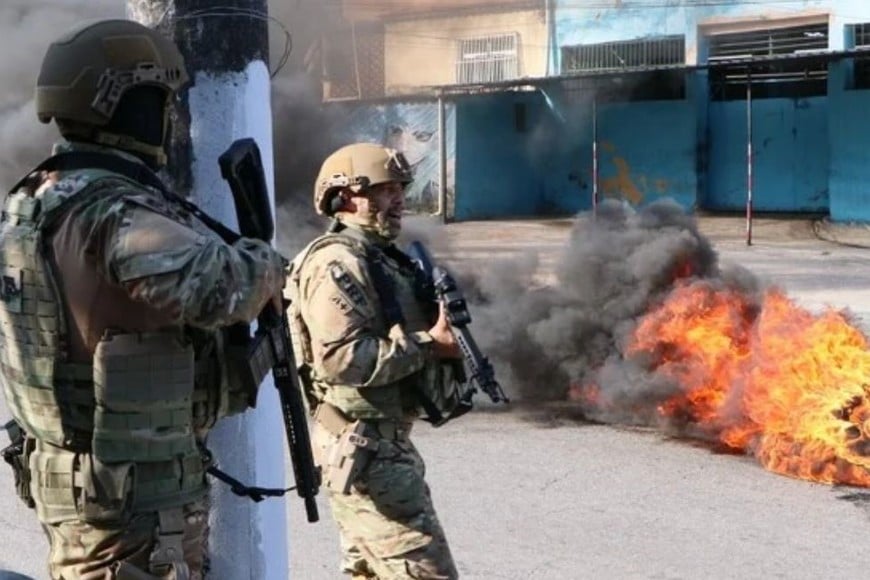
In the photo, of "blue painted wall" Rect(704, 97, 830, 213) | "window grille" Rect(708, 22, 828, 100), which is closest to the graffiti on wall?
"blue painted wall" Rect(704, 97, 830, 213)

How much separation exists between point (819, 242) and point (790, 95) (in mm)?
3414

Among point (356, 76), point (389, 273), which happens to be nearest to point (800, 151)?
point (356, 76)

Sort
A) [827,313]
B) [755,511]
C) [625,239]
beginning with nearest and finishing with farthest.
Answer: [755,511] → [827,313] → [625,239]

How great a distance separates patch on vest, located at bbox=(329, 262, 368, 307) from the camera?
379cm

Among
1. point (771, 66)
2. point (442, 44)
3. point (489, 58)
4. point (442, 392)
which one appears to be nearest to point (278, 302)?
point (442, 392)

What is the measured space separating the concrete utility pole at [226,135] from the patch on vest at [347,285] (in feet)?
1.37

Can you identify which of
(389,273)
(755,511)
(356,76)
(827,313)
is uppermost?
(356,76)

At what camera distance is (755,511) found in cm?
626

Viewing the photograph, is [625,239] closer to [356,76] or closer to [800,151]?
[800,151]

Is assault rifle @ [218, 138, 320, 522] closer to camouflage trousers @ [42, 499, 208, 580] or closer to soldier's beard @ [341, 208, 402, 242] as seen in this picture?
camouflage trousers @ [42, 499, 208, 580]

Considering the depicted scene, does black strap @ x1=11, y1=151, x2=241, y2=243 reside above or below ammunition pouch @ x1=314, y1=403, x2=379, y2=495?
above

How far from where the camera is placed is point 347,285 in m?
3.79

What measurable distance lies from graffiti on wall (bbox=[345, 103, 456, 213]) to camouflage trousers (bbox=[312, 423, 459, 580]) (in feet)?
71.2

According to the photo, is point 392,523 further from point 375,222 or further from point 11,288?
point 11,288
